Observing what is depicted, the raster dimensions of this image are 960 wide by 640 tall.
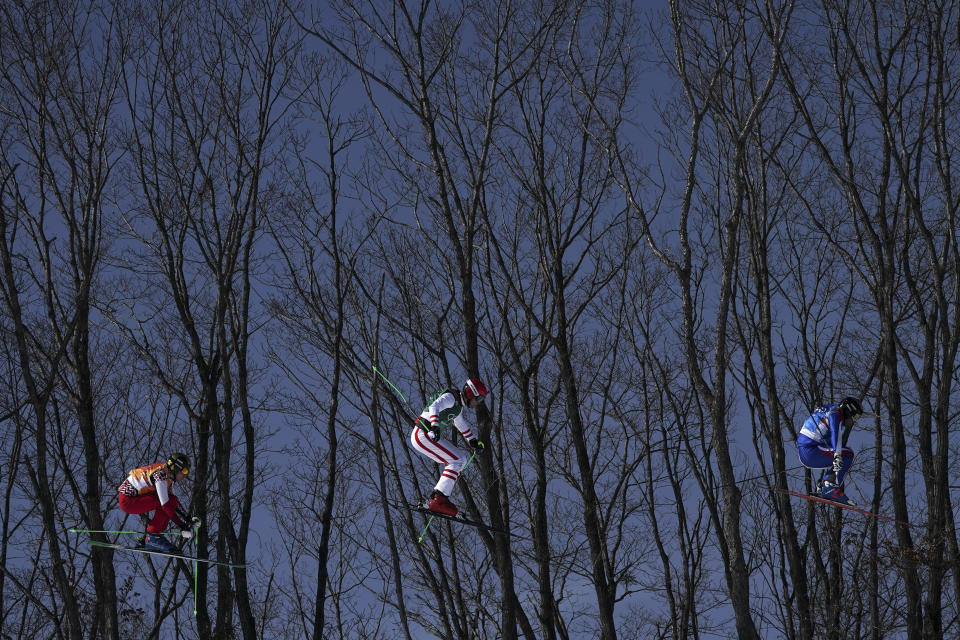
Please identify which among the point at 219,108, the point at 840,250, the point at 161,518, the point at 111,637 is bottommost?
the point at 111,637

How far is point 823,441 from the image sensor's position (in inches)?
495

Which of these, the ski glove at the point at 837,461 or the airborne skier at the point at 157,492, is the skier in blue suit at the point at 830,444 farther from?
the airborne skier at the point at 157,492

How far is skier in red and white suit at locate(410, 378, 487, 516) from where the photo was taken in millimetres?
11766

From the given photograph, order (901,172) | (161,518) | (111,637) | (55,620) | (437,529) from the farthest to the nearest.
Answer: (437,529) < (55,620) < (901,172) < (111,637) < (161,518)

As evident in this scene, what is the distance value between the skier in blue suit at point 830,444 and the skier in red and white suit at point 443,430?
376cm

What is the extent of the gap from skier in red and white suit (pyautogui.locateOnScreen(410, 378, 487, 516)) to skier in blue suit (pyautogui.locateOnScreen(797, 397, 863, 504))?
12.3 feet

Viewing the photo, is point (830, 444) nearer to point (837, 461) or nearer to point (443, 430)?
point (837, 461)

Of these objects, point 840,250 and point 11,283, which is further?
point 840,250

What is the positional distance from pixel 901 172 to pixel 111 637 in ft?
38.5

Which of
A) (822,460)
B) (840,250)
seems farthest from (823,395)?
(822,460)

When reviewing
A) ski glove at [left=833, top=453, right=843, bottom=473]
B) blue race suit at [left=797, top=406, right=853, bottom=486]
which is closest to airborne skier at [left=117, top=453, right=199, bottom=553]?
blue race suit at [left=797, top=406, right=853, bottom=486]

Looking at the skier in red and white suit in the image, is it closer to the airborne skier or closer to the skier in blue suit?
the airborne skier

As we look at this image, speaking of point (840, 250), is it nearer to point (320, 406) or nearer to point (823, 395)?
point (823, 395)

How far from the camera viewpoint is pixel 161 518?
41.0ft
